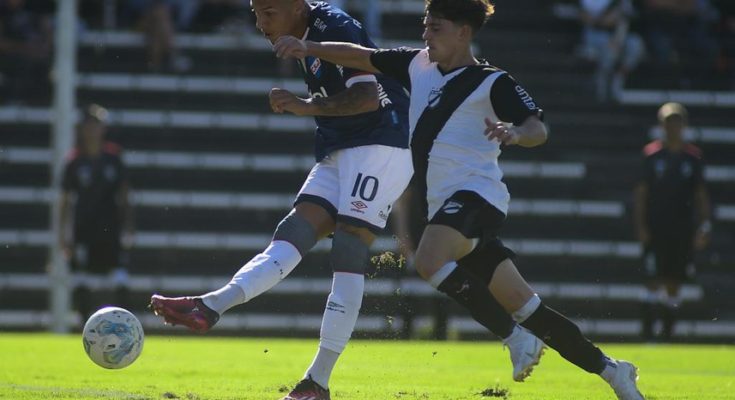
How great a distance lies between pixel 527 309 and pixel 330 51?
169 centimetres

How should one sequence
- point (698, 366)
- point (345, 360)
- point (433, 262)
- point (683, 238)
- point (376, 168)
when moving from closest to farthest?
point (433, 262)
point (376, 168)
point (345, 360)
point (698, 366)
point (683, 238)

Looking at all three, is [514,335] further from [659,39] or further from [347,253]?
[659,39]

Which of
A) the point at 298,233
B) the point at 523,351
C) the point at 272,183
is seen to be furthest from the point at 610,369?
the point at 272,183

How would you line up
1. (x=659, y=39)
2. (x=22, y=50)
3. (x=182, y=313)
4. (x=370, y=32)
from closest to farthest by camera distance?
(x=182, y=313) → (x=370, y=32) → (x=22, y=50) → (x=659, y=39)

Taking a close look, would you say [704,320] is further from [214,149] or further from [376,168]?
[376,168]

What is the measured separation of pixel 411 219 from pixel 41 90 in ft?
17.6

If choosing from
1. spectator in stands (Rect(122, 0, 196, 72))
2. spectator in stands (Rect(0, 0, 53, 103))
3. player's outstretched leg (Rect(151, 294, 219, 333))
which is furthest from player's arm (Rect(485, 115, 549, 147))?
spectator in stands (Rect(0, 0, 53, 103))

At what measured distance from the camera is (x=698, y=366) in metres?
11.6

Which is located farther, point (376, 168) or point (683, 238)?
point (683, 238)

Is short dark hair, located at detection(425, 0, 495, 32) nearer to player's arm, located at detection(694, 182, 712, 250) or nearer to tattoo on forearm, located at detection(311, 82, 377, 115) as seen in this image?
tattoo on forearm, located at detection(311, 82, 377, 115)

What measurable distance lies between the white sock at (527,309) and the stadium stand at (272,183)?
30.5ft

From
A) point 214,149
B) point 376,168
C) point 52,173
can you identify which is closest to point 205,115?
point 214,149

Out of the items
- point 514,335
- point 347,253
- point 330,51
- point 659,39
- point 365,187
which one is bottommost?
point 514,335

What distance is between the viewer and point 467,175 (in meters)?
7.22
